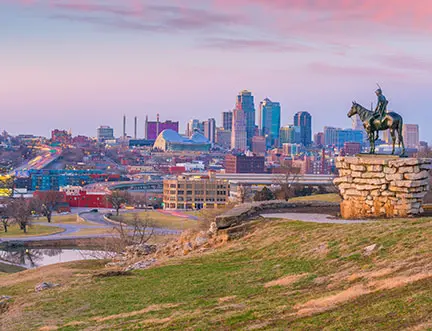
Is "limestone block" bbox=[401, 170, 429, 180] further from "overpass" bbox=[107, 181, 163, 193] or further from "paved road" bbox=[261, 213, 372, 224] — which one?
"overpass" bbox=[107, 181, 163, 193]

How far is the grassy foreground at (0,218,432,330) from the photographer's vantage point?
11555 mm

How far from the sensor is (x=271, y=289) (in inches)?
564

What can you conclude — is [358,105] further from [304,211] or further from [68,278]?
[68,278]

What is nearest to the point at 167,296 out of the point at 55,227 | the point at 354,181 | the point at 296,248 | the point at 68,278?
the point at 296,248

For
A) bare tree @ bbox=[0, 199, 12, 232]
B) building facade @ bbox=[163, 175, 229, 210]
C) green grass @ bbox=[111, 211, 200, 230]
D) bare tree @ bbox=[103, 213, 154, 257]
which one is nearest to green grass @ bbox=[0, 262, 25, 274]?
bare tree @ bbox=[103, 213, 154, 257]

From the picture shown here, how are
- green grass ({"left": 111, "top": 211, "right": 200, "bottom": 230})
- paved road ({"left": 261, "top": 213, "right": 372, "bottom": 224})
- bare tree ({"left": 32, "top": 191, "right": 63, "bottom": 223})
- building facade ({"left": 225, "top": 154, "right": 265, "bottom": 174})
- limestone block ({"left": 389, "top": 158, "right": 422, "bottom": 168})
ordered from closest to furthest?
1. limestone block ({"left": 389, "top": 158, "right": 422, "bottom": 168})
2. paved road ({"left": 261, "top": 213, "right": 372, "bottom": 224})
3. green grass ({"left": 111, "top": 211, "right": 200, "bottom": 230})
4. bare tree ({"left": 32, "top": 191, "right": 63, "bottom": 223})
5. building facade ({"left": 225, "top": 154, "right": 265, "bottom": 174})

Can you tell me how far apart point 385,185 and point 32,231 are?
55.4m

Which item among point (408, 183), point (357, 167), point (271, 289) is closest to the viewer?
point (271, 289)

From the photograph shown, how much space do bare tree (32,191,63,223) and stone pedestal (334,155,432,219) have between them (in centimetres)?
6831

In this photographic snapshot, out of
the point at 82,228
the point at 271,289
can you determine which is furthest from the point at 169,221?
the point at 271,289

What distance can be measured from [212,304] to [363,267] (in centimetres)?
271

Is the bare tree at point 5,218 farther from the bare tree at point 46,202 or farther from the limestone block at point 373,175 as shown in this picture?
the limestone block at point 373,175

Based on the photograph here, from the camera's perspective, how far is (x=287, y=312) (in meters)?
12.1

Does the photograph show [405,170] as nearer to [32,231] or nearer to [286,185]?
[286,185]
